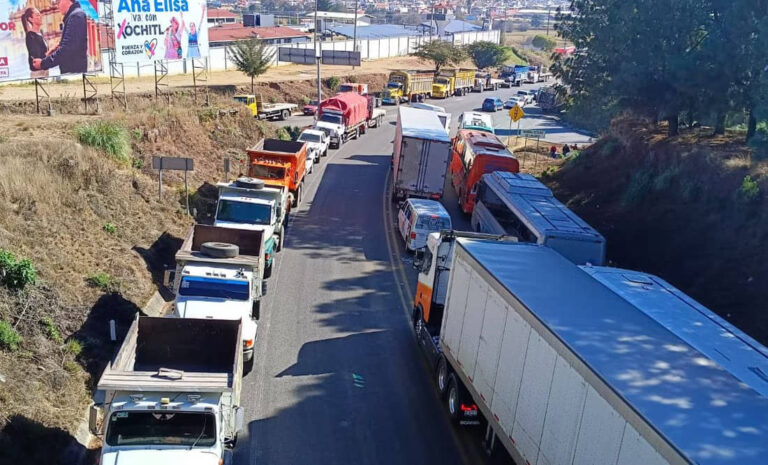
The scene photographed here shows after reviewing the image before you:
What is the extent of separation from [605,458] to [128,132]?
78.6 feet

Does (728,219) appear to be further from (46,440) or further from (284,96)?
(284,96)

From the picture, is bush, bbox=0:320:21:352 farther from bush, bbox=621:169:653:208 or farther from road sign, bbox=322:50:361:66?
road sign, bbox=322:50:361:66

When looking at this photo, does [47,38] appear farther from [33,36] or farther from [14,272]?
[14,272]

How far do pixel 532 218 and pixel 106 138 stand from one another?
1501 centimetres

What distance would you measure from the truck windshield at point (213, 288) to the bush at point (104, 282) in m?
2.41

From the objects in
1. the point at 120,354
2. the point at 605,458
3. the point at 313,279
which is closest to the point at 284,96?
the point at 313,279

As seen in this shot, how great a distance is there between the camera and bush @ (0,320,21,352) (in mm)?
13039

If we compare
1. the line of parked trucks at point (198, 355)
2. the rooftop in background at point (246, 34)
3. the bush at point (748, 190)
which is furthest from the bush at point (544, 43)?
the line of parked trucks at point (198, 355)

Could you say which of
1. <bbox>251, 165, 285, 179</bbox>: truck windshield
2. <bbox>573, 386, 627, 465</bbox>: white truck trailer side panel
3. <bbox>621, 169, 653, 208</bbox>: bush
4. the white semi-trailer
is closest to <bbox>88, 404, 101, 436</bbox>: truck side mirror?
the white semi-trailer

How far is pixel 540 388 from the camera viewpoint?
1034 centimetres

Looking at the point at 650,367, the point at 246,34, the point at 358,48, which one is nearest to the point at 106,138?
the point at 650,367

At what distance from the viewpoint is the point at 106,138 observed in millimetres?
24844

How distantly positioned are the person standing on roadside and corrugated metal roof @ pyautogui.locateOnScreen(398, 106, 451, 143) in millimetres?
14249

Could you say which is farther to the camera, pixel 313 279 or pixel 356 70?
pixel 356 70
